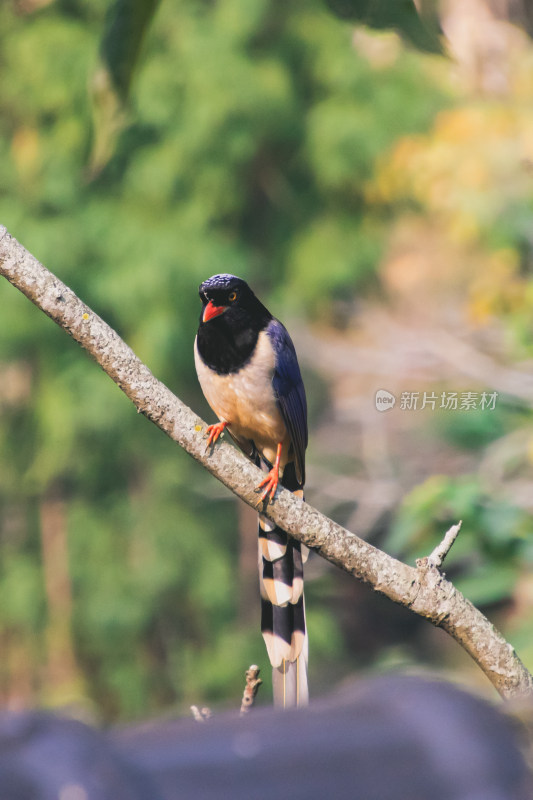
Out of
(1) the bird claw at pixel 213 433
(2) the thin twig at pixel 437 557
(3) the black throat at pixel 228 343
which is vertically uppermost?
(3) the black throat at pixel 228 343

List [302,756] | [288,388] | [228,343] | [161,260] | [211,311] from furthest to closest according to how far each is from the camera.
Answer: [161,260] < [288,388] < [228,343] < [211,311] < [302,756]

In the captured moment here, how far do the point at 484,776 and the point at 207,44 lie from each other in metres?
5.56

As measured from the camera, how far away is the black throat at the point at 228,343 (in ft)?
6.86

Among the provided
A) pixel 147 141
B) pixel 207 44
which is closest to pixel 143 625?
pixel 147 141

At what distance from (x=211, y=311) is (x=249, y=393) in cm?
24

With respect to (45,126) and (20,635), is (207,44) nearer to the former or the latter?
(45,126)

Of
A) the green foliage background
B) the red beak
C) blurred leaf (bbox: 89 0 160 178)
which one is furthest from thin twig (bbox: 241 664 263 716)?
the green foliage background

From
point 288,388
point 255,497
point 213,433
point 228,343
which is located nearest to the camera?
point 255,497

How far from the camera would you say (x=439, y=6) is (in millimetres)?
1406

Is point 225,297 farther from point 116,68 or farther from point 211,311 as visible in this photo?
point 116,68

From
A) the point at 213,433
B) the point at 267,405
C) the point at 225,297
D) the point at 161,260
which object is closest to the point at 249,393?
the point at 267,405

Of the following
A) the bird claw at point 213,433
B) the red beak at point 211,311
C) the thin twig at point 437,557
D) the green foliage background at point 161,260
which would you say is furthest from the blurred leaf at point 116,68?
the green foliage background at point 161,260

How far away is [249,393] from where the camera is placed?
211cm

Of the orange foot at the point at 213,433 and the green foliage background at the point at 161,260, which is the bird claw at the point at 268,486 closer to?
the orange foot at the point at 213,433
